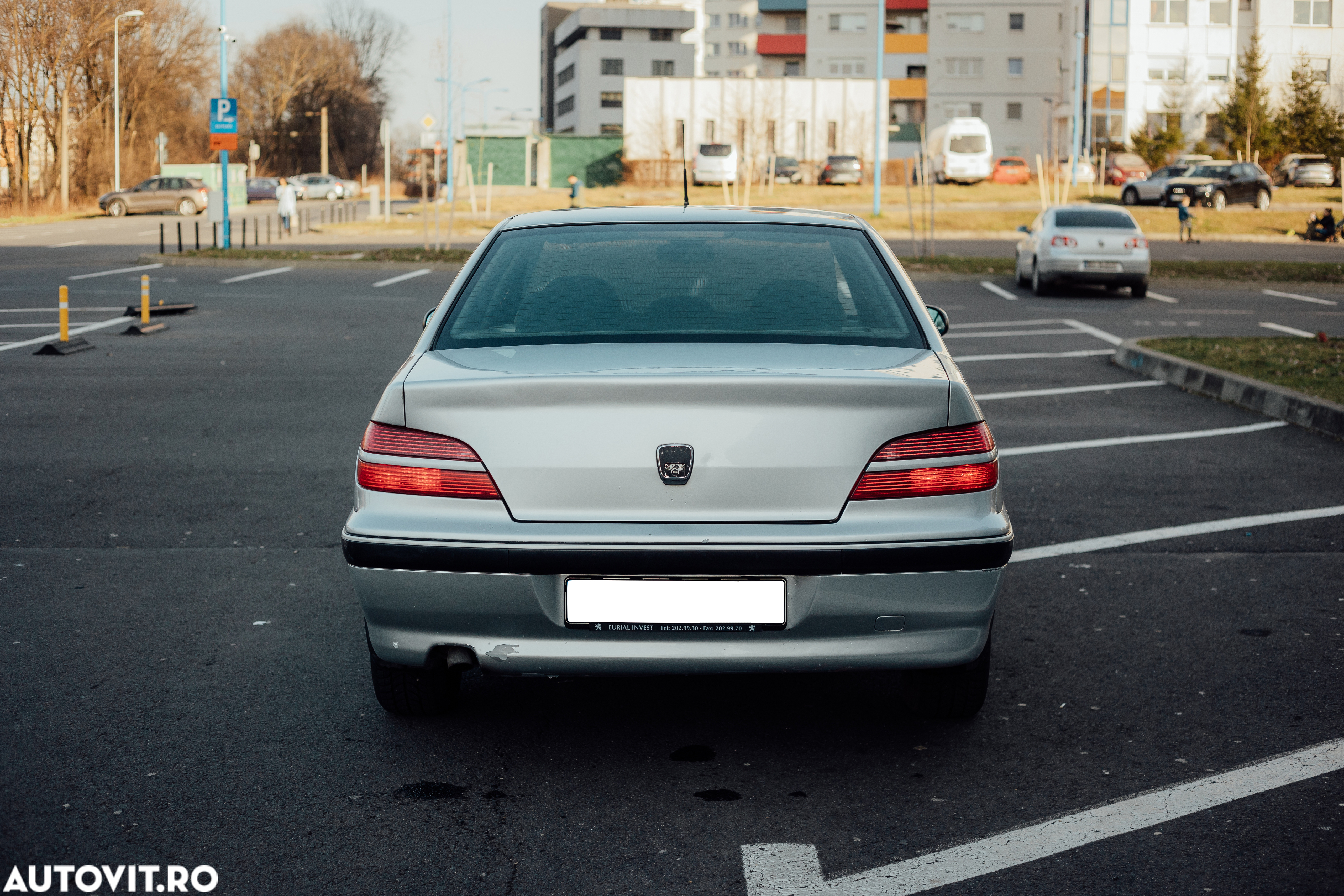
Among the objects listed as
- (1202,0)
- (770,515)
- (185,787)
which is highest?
(1202,0)

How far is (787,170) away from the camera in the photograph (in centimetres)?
5922

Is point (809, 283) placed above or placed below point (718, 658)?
above

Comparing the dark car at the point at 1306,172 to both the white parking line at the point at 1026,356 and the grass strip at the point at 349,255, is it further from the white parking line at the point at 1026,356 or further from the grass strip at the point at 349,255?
the white parking line at the point at 1026,356

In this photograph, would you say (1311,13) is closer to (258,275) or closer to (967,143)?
(967,143)

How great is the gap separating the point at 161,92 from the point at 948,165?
124 ft

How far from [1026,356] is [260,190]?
191ft

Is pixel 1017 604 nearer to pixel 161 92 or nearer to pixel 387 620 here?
pixel 387 620

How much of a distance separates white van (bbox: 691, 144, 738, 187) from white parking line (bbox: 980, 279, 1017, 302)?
2930cm

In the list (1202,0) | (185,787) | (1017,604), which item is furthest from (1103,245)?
(1202,0)

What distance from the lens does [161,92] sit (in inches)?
2638

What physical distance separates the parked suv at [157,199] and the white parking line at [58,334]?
38.2 m

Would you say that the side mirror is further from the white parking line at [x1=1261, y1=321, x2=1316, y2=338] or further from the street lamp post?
the street lamp post

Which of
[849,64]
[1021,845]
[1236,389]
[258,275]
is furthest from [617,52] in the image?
[1021,845]

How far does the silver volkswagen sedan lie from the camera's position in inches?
136
